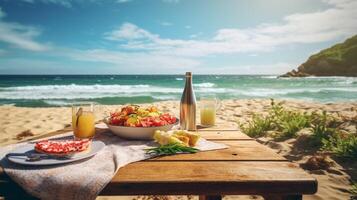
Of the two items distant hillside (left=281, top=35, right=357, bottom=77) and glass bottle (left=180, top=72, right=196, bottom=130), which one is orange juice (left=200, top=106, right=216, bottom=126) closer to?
glass bottle (left=180, top=72, right=196, bottom=130)

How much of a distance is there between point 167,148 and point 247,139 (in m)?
0.67

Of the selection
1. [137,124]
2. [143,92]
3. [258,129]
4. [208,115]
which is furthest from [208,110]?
[143,92]

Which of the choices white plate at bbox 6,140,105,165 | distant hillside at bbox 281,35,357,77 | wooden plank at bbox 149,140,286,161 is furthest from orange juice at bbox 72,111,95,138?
distant hillside at bbox 281,35,357,77

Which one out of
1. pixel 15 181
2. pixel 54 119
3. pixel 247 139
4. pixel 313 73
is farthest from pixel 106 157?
pixel 313 73

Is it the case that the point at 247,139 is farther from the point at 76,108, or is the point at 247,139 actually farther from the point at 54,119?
the point at 54,119

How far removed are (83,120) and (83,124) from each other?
0.03 meters

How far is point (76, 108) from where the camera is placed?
1.76 metres

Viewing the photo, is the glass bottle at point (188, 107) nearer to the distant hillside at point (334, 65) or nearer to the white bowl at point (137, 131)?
the white bowl at point (137, 131)

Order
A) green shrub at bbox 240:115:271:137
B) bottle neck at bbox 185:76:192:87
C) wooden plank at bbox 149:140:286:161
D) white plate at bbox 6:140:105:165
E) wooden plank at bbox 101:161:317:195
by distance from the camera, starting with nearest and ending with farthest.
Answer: wooden plank at bbox 101:161:317:195
white plate at bbox 6:140:105:165
wooden plank at bbox 149:140:286:161
bottle neck at bbox 185:76:192:87
green shrub at bbox 240:115:271:137

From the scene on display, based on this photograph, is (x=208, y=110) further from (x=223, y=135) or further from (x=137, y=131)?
(x=137, y=131)

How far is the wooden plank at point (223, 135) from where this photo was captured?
186 cm

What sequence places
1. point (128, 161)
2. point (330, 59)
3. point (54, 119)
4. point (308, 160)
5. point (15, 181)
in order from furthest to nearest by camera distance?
1. point (330, 59)
2. point (54, 119)
3. point (308, 160)
4. point (128, 161)
5. point (15, 181)

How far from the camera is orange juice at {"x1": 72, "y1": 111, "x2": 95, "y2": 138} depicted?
172 cm

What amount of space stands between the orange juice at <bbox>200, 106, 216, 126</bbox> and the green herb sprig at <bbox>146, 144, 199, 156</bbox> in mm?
874
